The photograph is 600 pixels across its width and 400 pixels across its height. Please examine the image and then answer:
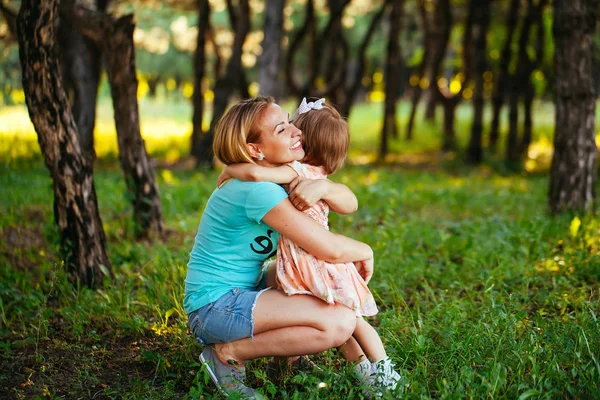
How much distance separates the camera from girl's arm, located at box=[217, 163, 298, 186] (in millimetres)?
3009

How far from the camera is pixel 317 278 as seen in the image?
3.02 m

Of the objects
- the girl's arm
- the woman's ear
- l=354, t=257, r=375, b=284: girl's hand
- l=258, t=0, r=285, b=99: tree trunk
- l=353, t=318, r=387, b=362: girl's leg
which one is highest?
l=258, t=0, r=285, b=99: tree trunk

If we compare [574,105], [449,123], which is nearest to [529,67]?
[449,123]

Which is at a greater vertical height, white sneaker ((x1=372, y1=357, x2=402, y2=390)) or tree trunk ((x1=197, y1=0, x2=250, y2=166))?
A: tree trunk ((x1=197, y1=0, x2=250, y2=166))

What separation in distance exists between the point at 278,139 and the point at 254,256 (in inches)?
23.0

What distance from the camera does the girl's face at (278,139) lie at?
122 inches

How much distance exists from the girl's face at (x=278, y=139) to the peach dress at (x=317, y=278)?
8cm

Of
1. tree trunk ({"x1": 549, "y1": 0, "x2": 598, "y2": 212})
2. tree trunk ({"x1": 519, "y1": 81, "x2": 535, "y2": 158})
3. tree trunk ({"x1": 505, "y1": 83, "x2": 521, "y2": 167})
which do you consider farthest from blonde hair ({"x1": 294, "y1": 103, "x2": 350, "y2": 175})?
tree trunk ({"x1": 519, "y1": 81, "x2": 535, "y2": 158})

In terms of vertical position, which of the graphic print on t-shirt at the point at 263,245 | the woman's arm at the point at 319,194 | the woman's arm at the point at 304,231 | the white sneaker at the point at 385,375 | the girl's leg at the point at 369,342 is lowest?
the white sneaker at the point at 385,375

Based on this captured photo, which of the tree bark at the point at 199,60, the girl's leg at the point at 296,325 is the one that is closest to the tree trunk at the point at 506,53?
the tree bark at the point at 199,60

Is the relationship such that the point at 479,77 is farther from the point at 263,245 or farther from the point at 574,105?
the point at 263,245

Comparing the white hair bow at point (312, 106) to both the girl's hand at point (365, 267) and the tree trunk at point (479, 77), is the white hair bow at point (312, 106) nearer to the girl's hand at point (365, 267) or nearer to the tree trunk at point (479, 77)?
the girl's hand at point (365, 267)

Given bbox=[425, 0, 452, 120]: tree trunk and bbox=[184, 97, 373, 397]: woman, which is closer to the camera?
bbox=[184, 97, 373, 397]: woman

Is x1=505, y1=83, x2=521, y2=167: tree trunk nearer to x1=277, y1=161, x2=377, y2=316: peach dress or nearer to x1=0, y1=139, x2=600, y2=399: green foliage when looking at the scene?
x1=0, y1=139, x2=600, y2=399: green foliage
